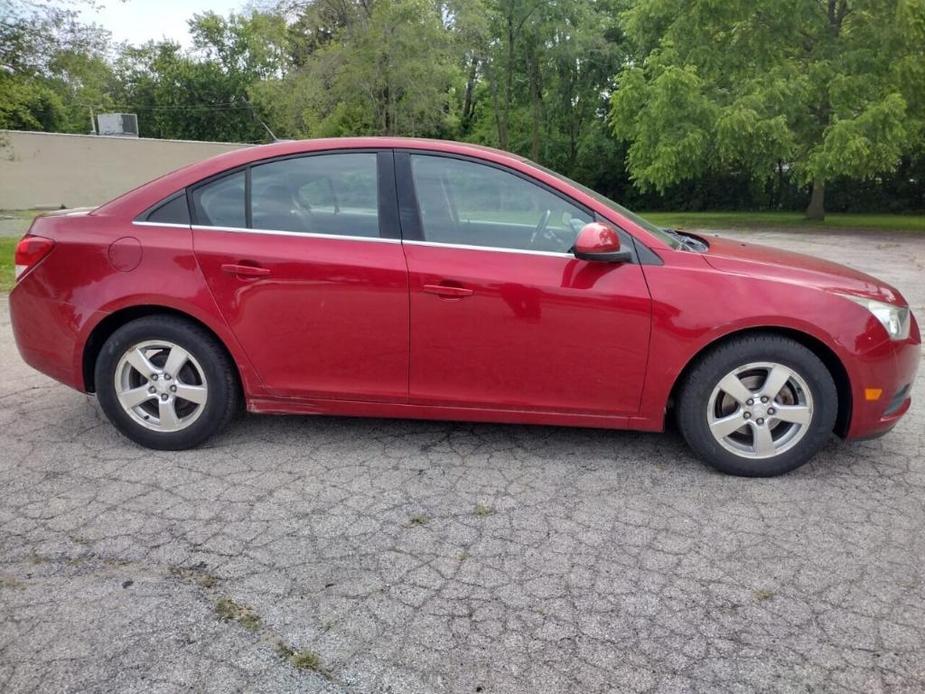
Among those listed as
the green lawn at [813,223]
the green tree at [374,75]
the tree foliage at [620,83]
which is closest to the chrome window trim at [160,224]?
the tree foliage at [620,83]

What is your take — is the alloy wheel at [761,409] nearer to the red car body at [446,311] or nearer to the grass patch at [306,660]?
the red car body at [446,311]

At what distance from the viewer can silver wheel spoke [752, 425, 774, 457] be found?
3.61 metres

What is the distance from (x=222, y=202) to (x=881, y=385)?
3.46 metres

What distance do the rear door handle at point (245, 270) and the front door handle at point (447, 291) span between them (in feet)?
2.74

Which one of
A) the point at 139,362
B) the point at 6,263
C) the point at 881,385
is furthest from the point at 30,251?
the point at 6,263

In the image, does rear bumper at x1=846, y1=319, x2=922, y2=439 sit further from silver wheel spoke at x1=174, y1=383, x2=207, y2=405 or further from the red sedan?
silver wheel spoke at x1=174, y1=383, x2=207, y2=405

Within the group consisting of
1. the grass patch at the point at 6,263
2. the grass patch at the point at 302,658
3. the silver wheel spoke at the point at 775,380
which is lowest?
the grass patch at the point at 6,263

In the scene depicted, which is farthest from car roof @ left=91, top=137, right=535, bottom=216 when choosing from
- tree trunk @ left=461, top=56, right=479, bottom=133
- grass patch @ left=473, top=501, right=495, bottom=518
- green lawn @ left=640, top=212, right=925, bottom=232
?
tree trunk @ left=461, top=56, right=479, bottom=133

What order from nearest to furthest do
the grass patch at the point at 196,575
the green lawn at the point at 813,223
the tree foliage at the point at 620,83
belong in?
the grass patch at the point at 196,575, the tree foliage at the point at 620,83, the green lawn at the point at 813,223

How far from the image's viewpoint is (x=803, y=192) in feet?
97.3

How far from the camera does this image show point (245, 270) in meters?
3.71

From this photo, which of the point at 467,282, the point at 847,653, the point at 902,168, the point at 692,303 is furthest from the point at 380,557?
the point at 902,168

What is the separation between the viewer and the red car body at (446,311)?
3.54m

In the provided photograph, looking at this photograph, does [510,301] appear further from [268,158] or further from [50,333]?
[50,333]
